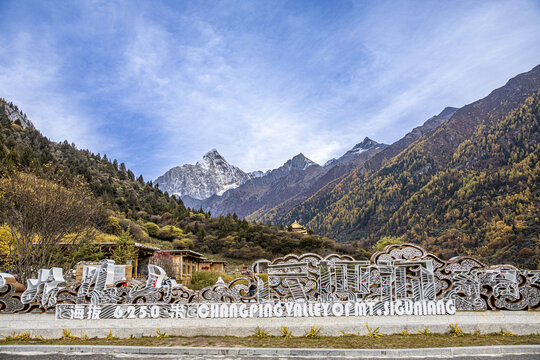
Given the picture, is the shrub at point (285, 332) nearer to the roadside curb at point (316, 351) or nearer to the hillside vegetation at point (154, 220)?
the roadside curb at point (316, 351)

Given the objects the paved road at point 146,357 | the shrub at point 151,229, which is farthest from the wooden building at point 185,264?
the paved road at point 146,357

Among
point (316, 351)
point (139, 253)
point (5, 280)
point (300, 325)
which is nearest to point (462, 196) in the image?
point (139, 253)

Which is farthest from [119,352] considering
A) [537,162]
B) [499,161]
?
[499,161]

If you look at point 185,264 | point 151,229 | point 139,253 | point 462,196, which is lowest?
point 185,264

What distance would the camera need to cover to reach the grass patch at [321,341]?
8305mm

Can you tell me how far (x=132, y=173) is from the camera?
270 ft

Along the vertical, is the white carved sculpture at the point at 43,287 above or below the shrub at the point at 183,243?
below

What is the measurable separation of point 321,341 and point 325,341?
0.09m

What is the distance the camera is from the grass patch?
8305 millimetres

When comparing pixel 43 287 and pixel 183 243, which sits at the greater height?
pixel 183 243

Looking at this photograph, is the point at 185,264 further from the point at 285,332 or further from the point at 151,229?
the point at 151,229

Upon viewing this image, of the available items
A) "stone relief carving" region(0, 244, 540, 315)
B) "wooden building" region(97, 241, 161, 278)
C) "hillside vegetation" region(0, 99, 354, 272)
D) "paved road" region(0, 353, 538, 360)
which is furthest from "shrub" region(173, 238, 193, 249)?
"paved road" region(0, 353, 538, 360)

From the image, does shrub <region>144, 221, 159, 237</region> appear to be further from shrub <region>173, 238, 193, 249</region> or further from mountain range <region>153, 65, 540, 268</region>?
mountain range <region>153, 65, 540, 268</region>

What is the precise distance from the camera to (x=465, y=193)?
318 ft
